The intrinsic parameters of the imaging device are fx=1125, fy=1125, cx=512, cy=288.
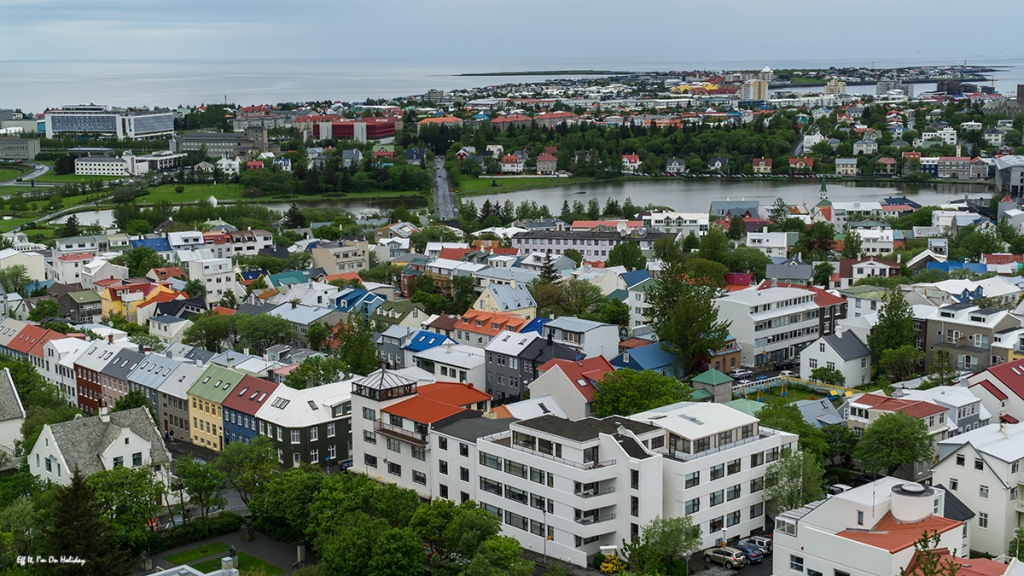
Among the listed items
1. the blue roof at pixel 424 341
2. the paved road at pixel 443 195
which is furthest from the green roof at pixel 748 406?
the paved road at pixel 443 195

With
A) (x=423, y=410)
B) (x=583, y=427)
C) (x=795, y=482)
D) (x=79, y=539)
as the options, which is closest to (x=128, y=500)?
(x=79, y=539)

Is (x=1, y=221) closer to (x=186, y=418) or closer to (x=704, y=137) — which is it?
(x=186, y=418)

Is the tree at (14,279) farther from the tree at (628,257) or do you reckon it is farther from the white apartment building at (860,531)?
the white apartment building at (860,531)

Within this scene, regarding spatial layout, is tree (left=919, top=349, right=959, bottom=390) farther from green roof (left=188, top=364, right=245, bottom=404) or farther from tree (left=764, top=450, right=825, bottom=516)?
green roof (left=188, top=364, right=245, bottom=404)

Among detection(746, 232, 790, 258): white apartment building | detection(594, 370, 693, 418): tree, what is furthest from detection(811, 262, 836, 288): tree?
detection(594, 370, 693, 418): tree

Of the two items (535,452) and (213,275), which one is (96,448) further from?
(213,275)

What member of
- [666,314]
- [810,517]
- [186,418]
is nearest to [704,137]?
[666,314]
